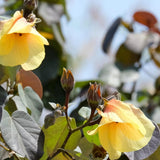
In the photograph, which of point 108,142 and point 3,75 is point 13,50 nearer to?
point 3,75

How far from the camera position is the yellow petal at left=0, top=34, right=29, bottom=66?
2.09ft

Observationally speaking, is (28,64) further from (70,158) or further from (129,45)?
(129,45)

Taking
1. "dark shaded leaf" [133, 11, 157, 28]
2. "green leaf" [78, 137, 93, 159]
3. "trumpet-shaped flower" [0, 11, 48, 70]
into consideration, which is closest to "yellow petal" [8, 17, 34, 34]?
"trumpet-shaped flower" [0, 11, 48, 70]

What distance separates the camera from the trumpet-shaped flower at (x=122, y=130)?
61 cm

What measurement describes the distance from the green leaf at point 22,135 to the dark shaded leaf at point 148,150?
0.14 meters

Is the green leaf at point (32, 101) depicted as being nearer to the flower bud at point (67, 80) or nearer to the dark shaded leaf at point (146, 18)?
the flower bud at point (67, 80)

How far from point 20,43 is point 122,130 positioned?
0.68 feet

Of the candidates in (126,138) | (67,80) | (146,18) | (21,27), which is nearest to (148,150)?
(126,138)

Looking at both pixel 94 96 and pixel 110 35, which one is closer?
pixel 94 96

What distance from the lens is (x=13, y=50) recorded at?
66cm

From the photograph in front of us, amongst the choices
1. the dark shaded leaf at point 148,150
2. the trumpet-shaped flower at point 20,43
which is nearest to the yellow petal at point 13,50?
the trumpet-shaped flower at point 20,43

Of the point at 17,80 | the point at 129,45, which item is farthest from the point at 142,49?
the point at 17,80

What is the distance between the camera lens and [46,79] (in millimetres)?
1206

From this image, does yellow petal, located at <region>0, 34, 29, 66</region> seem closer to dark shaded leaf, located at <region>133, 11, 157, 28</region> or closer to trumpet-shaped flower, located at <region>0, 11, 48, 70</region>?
trumpet-shaped flower, located at <region>0, 11, 48, 70</region>
